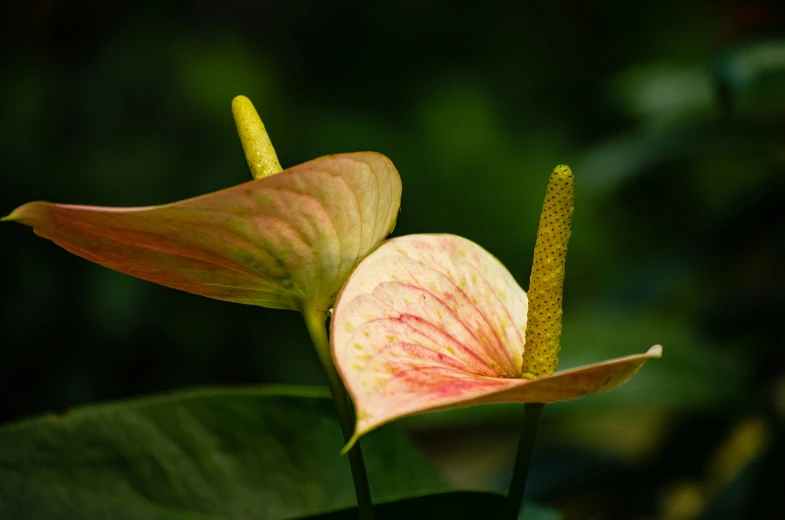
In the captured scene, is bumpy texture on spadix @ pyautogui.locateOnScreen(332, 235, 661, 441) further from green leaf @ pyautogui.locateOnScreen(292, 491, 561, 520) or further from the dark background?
the dark background

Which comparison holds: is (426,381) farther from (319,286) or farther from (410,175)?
(410,175)

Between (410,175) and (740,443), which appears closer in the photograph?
(740,443)

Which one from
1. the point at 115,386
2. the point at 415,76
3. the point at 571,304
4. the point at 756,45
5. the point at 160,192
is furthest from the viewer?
the point at 415,76

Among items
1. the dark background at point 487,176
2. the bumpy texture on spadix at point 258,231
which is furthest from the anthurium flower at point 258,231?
the dark background at point 487,176

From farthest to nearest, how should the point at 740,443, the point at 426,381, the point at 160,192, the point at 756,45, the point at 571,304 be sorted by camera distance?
the point at 571,304 < the point at 160,192 < the point at 740,443 < the point at 756,45 < the point at 426,381

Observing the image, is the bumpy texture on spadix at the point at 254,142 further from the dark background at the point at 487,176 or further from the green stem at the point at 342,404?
the dark background at the point at 487,176

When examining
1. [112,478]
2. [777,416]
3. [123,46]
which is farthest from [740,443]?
[123,46]

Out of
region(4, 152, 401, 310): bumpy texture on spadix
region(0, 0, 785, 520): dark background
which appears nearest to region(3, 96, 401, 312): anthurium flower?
region(4, 152, 401, 310): bumpy texture on spadix

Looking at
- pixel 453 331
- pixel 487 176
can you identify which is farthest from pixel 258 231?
pixel 487 176
